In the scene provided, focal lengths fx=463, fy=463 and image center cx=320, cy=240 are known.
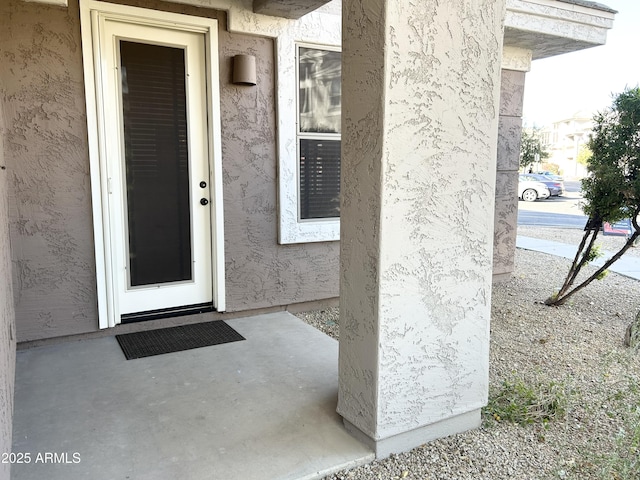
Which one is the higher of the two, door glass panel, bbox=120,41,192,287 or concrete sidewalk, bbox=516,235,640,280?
door glass panel, bbox=120,41,192,287

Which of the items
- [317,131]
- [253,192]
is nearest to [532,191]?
[317,131]

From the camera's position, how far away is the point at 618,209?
4.59 meters

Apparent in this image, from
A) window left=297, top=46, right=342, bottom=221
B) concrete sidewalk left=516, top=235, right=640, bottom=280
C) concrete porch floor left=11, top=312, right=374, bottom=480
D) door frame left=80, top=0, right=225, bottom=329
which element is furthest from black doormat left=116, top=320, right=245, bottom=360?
concrete sidewalk left=516, top=235, right=640, bottom=280

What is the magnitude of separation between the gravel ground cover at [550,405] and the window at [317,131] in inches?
45.5

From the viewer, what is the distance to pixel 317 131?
180 inches

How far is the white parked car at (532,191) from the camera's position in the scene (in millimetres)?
20906

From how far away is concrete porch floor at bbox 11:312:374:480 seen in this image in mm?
2141

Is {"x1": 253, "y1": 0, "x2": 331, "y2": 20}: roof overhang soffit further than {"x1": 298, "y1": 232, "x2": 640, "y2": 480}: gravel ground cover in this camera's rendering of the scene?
Yes

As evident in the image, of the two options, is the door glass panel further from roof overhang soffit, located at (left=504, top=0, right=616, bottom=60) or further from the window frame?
Answer: roof overhang soffit, located at (left=504, top=0, right=616, bottom=60)

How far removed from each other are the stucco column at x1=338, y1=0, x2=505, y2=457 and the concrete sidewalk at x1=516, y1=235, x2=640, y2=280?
18.4 ft

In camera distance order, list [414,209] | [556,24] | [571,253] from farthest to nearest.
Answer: [571,253] → [556,24] → [414,209]

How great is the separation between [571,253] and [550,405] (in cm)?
647

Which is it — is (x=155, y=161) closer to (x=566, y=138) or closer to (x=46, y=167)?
(x=46, y=167)

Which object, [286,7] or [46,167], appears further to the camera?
[286,7]
